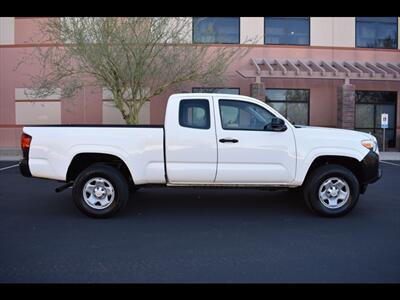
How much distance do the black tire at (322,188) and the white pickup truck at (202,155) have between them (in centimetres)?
2

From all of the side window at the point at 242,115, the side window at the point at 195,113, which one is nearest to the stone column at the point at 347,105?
the side window at the point at 242,115

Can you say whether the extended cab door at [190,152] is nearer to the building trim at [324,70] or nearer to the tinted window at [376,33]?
the building trim at [324,70]

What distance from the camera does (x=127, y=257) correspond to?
195 inches

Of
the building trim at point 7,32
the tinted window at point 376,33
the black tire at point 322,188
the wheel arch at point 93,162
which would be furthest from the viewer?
the tinted window at point 376,33

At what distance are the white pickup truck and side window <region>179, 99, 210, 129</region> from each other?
0.05ft

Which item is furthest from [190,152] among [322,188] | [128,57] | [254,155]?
[128,57]

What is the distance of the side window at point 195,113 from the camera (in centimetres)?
690

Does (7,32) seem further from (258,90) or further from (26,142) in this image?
(26,142)

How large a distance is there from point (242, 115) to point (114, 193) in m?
2.48

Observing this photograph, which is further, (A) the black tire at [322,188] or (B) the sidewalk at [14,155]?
(B) the sidewalk at [14,155]

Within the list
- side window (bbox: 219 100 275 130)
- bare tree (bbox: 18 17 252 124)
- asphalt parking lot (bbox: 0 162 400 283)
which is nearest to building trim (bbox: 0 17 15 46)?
bare tree (bbox: 18 17 252 124)

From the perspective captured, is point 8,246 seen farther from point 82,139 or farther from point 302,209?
point 302,209

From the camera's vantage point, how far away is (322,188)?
22.6ft

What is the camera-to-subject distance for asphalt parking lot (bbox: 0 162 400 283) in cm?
443
